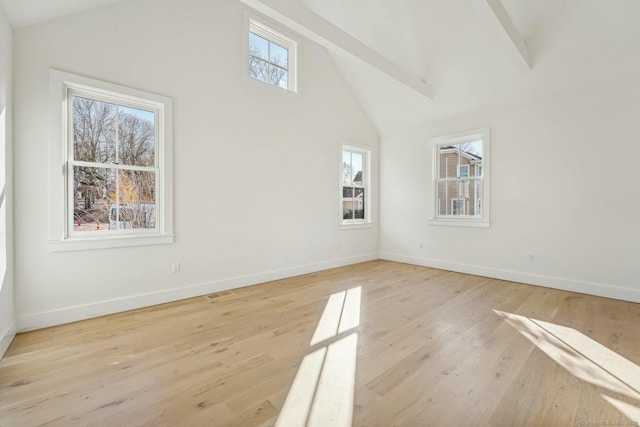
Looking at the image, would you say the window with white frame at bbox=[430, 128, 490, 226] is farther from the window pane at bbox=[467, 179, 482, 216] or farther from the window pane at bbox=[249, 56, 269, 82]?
the window pane at bbox=[249, 56, 269, 82]

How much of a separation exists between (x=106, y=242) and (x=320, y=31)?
3.11m

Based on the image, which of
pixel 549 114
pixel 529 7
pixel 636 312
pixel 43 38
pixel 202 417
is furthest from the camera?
pixel 549 114

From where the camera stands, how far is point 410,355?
2121 mm

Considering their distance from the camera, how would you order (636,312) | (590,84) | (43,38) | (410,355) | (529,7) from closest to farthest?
(410,355)
(43,38)
(636,312)
(529,7)
(590,84)

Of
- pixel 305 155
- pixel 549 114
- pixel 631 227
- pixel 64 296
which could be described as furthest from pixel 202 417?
pixel 549 114

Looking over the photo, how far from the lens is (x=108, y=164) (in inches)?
116

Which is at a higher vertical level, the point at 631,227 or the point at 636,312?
the point at 631,227

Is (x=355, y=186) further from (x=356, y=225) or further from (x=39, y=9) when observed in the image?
(x=39, y=9)

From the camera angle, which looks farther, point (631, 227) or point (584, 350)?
point (631, 227)

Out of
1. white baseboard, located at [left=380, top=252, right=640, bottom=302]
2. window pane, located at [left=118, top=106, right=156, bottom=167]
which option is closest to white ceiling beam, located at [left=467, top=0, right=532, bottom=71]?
white baseboard, located at [left=380, top=252, right=640, bottom=302]

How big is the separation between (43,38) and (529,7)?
500cm

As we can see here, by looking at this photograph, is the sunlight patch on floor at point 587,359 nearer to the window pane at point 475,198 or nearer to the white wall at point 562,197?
the white wall at point 562,197

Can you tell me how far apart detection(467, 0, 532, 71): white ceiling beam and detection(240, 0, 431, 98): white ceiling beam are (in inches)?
49.3

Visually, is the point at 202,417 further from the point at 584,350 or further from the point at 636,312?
the point at 636,312
